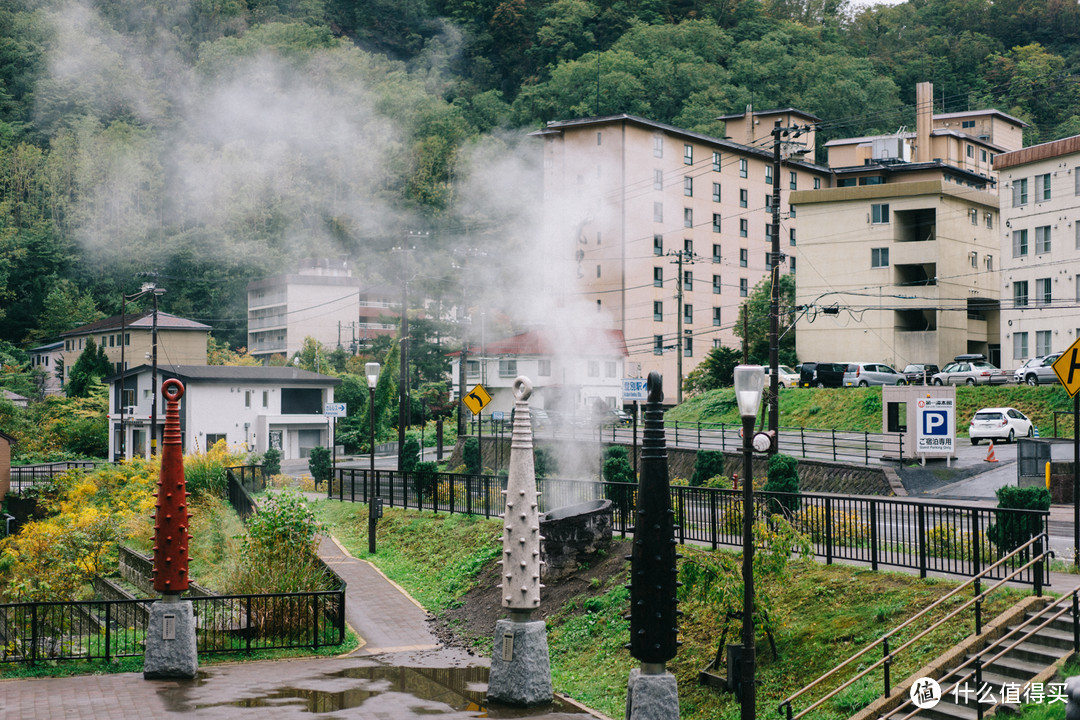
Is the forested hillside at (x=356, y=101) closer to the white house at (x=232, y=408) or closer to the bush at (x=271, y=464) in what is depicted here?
the white house at (x=232, y=408)

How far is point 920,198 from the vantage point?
61500 millimetres

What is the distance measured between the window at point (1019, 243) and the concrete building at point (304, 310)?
188 ft

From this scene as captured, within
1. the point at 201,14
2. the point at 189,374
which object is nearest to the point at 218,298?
the point at 189,374

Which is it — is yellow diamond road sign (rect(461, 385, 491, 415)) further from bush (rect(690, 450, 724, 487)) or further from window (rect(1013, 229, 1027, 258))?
window (rect(1013, 229, 1027, 258))

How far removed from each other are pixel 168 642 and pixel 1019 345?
162 feet

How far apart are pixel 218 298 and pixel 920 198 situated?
68.6 metres

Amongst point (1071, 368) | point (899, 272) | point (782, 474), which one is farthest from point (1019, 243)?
point (1071, 368)

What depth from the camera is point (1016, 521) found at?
15.4 metres

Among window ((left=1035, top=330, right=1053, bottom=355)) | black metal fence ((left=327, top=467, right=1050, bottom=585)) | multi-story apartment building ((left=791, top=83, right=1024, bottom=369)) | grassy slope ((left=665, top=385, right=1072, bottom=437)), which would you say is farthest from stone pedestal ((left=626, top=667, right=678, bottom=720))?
multi-story apartment building ((left=791, top=83, right=1024, bottom=369))

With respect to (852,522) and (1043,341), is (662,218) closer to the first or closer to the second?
(1043,341)

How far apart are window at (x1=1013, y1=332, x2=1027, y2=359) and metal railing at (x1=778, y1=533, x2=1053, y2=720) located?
1665 inches

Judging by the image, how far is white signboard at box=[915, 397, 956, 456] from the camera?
32688 mm

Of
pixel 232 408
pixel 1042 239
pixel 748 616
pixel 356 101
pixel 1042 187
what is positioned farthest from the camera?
pixel 356 101

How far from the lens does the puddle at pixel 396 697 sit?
46.5 feet
